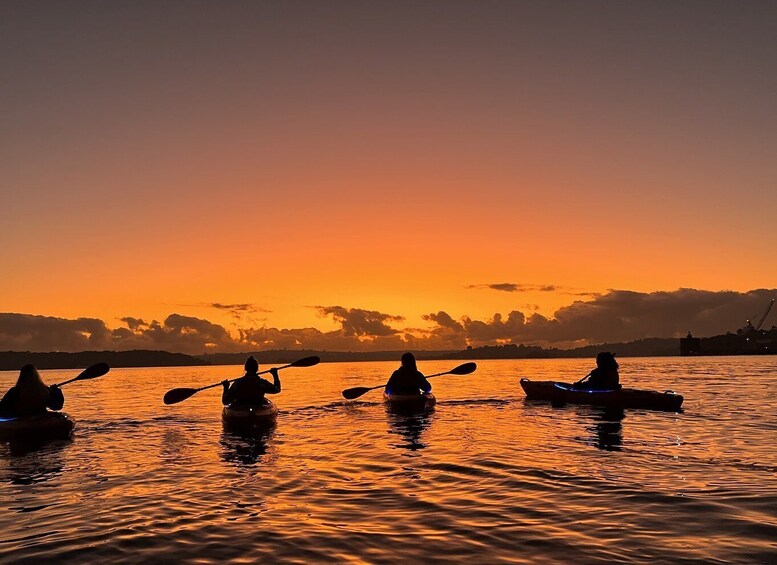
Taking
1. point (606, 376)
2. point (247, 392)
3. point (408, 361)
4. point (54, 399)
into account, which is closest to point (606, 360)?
point (606, 376)

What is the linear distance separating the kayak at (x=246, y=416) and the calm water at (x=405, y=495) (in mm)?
1344

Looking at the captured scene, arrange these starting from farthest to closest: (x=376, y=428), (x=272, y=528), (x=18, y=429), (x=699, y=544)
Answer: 1. (x=376, y=428)
2. (x=18, y=429)
3. (x=272, y=528)
4. (x=699, y=544)

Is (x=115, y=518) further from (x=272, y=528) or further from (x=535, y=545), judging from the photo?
(x=535, y=545)

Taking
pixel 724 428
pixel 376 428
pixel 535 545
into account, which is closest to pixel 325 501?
pixel 535 545

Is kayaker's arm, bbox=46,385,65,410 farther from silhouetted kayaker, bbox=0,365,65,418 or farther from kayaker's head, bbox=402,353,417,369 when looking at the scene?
kayaker's head, bbox=402,353,417,369

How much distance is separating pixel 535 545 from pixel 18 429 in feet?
55.0

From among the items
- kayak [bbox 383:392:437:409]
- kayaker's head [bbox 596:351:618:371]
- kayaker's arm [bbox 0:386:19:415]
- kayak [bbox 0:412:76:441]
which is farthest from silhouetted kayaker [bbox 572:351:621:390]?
kayaker's arm [bbox 0:386:19:415]

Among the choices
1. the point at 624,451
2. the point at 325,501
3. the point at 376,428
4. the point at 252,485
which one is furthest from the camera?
the point at 376,428

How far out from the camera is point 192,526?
8547 mm

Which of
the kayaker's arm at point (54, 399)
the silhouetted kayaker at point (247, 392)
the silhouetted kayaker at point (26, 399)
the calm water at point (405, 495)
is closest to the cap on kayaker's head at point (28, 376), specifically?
the silhouetted kayaker at point (26, 399)

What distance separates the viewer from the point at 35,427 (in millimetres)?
18094

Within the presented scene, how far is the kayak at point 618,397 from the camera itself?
2384 centimetres

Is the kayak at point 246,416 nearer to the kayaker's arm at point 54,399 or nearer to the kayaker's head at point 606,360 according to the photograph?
the kayaker's arm at point 54,399

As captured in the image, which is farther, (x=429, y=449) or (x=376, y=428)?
(x=376, y=428)
